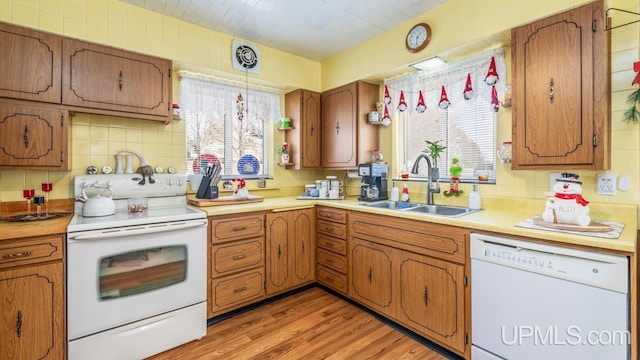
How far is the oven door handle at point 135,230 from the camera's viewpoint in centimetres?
167

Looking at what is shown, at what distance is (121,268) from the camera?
1807 mm

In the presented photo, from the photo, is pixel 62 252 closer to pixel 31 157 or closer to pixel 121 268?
pixel 121 268

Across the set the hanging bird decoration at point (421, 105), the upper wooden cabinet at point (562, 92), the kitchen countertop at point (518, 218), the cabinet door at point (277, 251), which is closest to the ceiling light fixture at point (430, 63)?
the hanging bird decoration at point (421, 105)

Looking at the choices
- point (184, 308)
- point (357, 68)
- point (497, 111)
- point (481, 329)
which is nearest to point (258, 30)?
point (357, 68)

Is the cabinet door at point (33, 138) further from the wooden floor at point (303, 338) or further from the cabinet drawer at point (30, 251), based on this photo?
the wooden floor at point (303, 338)

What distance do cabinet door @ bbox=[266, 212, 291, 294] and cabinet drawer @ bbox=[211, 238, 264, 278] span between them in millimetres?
93

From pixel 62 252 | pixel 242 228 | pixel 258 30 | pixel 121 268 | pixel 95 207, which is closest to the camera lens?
pixel 62 252

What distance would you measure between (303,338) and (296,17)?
260 cm

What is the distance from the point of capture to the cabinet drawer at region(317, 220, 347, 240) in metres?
2.57

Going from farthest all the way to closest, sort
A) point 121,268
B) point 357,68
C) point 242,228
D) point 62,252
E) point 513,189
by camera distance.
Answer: point 357,68 < point 242,228 < point 513,189 < point 121,268 < point 62,252

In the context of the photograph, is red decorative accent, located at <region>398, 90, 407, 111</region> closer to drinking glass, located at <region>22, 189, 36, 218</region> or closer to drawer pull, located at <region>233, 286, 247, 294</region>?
drawer pull, located at <region>233, 286, 247, 294</region>

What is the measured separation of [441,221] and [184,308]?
1.86 m

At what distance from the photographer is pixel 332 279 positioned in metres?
2.70

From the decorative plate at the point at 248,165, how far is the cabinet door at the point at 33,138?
1.48m
